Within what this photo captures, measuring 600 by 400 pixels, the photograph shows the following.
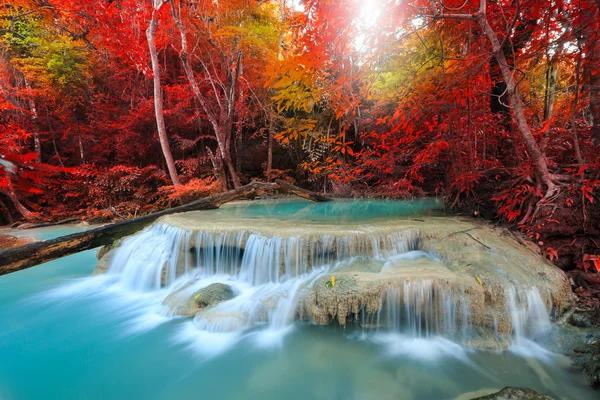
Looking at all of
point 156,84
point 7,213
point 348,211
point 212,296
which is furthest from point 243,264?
point 7,213

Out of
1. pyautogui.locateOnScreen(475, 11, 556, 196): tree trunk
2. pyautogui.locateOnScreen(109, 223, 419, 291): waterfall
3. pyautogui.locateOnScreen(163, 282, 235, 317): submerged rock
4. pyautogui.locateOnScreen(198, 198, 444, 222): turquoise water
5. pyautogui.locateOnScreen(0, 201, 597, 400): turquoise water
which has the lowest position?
pyautogui.locateOnScreen(0, 201, 597, 400): turquoise water

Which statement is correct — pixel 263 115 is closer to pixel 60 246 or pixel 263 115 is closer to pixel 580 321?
pixel 60 246

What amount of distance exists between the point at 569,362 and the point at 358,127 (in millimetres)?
10705

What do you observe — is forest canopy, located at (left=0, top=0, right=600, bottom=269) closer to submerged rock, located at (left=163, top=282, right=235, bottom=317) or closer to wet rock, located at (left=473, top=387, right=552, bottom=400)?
wet rock, located at (left=473, top=387, right=552, bottom=400)

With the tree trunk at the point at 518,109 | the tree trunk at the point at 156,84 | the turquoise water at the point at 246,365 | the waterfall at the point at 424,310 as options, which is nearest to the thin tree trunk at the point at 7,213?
the tree trunk at the point at 156,84

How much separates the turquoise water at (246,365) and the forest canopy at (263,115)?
216 cm

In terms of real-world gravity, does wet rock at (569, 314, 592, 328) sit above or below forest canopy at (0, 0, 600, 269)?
below

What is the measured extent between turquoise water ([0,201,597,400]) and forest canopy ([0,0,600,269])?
2.16 metres

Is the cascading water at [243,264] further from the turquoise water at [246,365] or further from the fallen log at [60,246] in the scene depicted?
the fallen log at [60,246]

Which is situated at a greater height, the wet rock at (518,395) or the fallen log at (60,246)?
the fallen log at (60,246)

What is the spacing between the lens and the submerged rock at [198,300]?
4327 mm

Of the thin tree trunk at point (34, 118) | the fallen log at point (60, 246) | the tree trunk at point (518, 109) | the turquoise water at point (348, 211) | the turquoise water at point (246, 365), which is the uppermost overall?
the thin tree trunk at point (34, 118)

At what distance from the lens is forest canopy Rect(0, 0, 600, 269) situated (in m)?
4.14

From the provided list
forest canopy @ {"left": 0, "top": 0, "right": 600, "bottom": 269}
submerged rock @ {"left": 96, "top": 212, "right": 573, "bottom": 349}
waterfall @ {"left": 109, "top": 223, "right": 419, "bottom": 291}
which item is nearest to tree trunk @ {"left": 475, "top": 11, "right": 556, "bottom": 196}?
forest canopy @ {"left": 0, "top": 0, "right": 600, "bottom": 269}
